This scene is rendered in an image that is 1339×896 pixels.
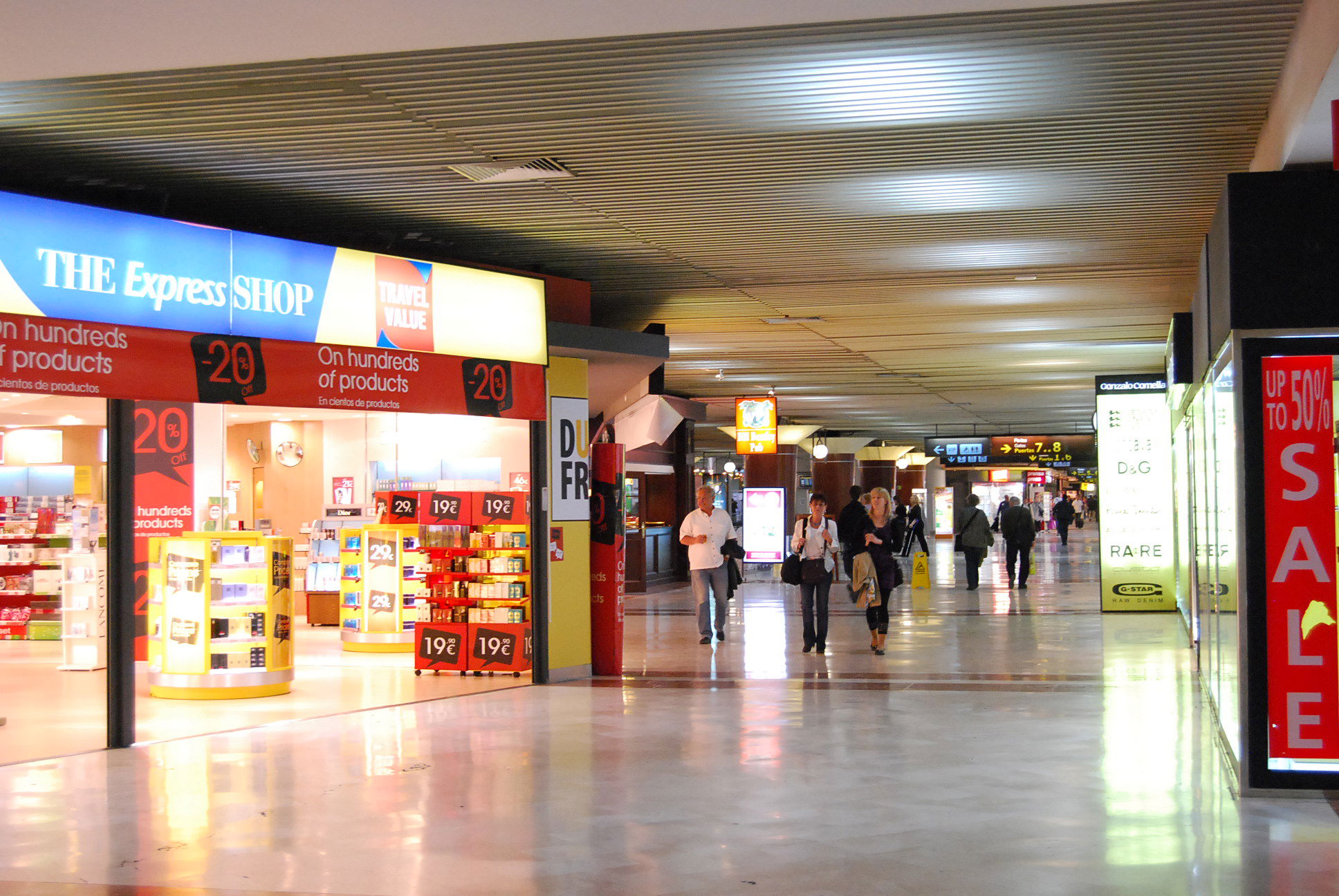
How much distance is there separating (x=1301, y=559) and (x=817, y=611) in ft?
21.3

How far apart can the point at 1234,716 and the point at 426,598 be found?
7011 millimetres

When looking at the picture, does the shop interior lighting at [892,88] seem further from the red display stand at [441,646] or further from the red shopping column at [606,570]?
the red display stand at [441,646]

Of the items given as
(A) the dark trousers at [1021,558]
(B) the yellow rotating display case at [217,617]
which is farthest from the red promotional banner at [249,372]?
(A) the dark trousers at [1021,558]

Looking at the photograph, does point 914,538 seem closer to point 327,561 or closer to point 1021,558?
point 1021,558

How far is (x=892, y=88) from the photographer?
6.26 metres

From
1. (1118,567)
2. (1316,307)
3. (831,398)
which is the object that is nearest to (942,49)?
(1316,307)

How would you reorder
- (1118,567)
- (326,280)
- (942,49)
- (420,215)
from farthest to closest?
(1118,567) → (420,215) → (326,280) → (942,49)

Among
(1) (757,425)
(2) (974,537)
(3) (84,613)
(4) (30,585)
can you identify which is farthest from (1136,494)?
(4) (30,585)

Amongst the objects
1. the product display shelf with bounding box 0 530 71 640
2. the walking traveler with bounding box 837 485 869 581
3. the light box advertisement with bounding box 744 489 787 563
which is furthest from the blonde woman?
the light box advertisement with bounding box 744 489 787 563

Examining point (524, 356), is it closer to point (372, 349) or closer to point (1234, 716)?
point (372, 349)

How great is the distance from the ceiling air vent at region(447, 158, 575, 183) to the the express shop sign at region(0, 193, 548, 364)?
1.43 metres

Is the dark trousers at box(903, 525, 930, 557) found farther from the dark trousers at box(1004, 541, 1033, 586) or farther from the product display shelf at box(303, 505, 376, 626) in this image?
the product display shelf at box(303, 505, 376, 626)

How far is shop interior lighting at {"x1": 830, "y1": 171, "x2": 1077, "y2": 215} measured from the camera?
8016mm

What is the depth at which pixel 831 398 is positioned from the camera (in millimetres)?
24234
